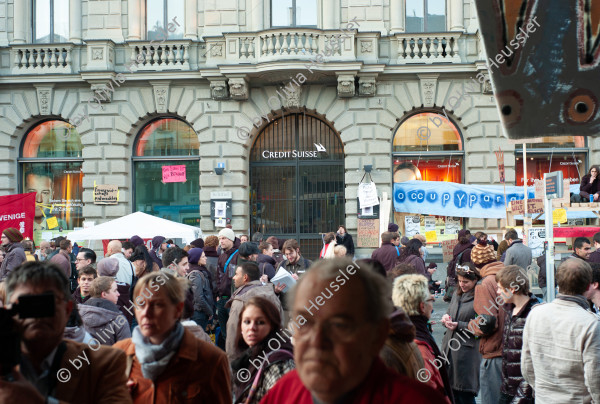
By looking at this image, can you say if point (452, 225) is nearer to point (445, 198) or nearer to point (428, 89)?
point (445, 198)

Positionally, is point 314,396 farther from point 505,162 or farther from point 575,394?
point 505,162

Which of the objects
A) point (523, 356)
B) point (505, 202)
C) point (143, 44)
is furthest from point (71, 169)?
point (523, 356)

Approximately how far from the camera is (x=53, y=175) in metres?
Result: 19.5

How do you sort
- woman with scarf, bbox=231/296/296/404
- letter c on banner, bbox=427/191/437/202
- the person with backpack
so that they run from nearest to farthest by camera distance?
woman with scarf, bbox=231/296/296/404 → the person with backpack → letter c on banner, bbox=427/191/437/202

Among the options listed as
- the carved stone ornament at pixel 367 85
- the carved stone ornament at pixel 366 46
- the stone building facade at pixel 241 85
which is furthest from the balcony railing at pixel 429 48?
the carved stone ornament at pixel 367 85

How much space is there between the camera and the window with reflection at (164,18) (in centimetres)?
1928

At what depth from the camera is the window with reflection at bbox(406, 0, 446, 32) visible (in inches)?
744

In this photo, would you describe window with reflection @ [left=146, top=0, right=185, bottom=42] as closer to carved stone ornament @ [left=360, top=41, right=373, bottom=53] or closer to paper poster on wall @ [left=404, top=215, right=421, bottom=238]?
carved stone ornament @ [left=360, top=41, right=373, bottom=53]

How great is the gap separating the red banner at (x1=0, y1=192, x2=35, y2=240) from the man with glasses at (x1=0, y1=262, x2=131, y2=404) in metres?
13.7

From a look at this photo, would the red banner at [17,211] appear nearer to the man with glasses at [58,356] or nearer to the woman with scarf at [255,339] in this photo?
the woman with scarf at [255,339]

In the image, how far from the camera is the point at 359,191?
58.7 feet

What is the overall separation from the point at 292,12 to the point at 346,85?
306cm

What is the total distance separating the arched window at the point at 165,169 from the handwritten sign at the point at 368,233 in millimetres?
5223

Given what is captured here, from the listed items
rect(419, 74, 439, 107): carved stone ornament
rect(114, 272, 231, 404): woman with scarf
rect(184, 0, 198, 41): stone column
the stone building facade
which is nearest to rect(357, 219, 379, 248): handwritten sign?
the stone building facade
